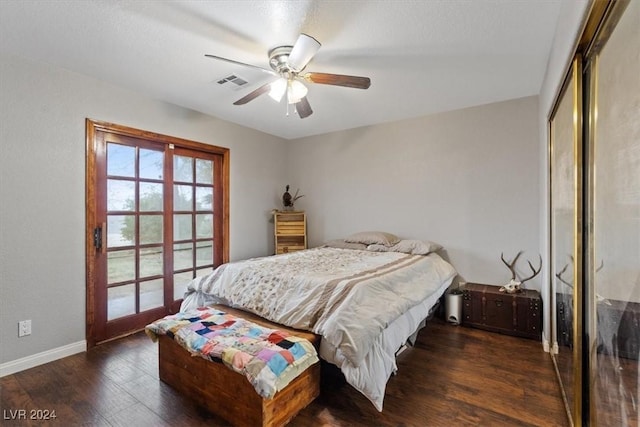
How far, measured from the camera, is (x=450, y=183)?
362cm

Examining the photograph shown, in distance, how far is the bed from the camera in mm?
1751

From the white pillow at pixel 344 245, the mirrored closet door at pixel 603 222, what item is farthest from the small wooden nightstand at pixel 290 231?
the mirrored closet door at pixel 603 222

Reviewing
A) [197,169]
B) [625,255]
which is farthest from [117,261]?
[625,255]

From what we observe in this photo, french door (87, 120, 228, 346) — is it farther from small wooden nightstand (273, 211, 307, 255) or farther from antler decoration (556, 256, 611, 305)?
antler decoration (556, 256, 611, 305)

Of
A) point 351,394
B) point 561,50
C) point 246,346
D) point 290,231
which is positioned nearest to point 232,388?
A: point 246,346

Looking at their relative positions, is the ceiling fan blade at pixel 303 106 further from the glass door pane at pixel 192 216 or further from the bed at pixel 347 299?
→ the glass door pane at pixel 192 216

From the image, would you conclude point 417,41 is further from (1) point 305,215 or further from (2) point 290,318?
(1) point 305,215

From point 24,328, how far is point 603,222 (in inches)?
148

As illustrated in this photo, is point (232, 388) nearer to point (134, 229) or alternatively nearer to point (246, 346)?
point (246, 346)

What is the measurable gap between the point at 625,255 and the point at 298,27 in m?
2.03

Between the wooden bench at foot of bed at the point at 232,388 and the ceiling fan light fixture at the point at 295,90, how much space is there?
69.3 inches

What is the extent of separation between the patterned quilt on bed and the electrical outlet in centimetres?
114

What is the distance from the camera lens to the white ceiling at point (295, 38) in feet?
5.90

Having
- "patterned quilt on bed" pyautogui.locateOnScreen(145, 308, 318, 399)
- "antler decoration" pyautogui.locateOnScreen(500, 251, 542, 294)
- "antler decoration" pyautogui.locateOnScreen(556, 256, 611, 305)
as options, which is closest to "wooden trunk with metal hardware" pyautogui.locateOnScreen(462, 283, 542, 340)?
"antler decoration" pyautogui.locateOnScreen(500, 251, 542, 294)
